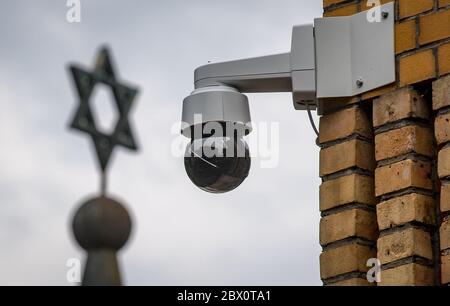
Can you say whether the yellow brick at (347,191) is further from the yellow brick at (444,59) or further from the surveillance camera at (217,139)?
the yellow brick at (444,59)

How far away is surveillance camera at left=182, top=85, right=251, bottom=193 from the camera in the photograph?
380 cm

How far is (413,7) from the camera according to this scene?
3.77 meters

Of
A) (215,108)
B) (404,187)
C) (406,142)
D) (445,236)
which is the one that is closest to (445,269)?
(445,236)

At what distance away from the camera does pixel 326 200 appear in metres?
3.81

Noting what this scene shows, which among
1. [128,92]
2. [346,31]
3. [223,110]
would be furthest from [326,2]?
[128,92]

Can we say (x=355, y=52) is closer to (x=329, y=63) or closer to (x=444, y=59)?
(x=329, y=63)

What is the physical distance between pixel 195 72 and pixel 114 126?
159 centimetres

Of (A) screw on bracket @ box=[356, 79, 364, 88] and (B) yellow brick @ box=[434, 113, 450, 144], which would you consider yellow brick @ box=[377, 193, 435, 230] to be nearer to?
(B) yellow brick @ box=[434, 113, 450, 144]

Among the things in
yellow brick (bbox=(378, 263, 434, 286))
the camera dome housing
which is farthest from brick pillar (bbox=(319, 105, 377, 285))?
the camera dome housing

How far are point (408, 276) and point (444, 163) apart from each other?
29 cm

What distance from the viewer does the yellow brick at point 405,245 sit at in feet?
11.7

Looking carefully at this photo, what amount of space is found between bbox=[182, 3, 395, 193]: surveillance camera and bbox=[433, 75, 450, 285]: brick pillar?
147mm

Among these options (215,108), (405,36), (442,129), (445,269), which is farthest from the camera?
(215,108)

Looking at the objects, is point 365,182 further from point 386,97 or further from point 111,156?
point 111,156
